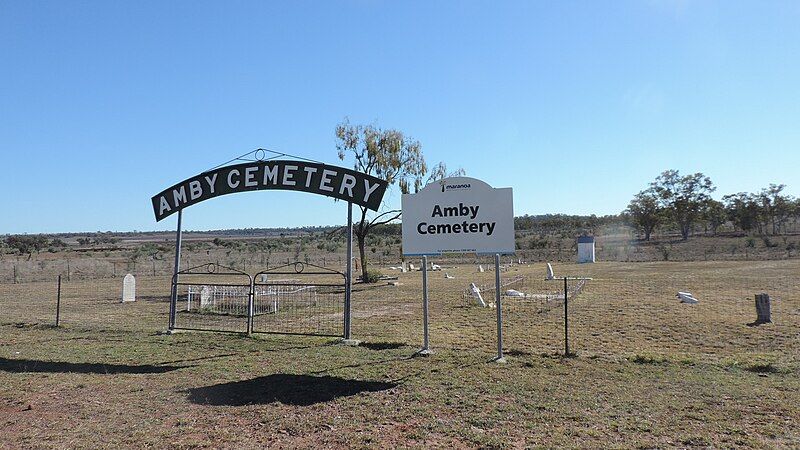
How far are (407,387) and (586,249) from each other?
43208 mm

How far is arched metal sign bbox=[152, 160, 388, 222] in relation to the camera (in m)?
10.3

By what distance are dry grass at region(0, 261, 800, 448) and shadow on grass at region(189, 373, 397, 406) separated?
0.04 m

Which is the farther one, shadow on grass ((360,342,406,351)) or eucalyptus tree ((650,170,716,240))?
eucalyptus tree ((650,170,716,240))

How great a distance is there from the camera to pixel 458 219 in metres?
9.12

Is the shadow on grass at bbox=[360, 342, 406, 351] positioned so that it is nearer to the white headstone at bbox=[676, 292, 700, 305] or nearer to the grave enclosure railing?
the grave enclosure railing

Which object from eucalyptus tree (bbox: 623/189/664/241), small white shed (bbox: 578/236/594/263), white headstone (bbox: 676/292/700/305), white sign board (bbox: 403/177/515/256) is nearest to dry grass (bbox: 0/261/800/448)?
white sign board (bbox: 403/177/515/256)

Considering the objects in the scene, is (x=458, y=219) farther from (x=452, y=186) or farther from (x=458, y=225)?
(x=452, y=186)

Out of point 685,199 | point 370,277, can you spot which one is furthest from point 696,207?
point 370,277

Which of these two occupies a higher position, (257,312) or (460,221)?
(460,221)

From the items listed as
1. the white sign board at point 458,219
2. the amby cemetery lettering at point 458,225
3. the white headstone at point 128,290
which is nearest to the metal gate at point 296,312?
the white sign board at point 458,219

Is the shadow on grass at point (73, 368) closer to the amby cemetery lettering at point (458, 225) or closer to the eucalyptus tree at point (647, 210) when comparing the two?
the amby cemetery lettering at point (458, 225)

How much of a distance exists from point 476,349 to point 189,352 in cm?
515

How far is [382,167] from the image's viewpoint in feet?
105

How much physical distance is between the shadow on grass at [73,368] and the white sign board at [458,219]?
14.6 ft
